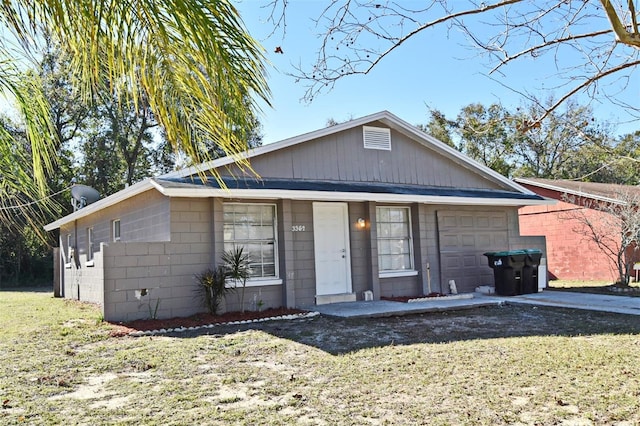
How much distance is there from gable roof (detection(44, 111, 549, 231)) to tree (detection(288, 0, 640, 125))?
14.4ft

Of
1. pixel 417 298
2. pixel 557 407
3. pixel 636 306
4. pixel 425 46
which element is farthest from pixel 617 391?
pixel 417 298

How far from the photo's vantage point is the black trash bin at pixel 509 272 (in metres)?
12.0

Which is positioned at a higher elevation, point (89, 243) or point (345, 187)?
point (345, 187)

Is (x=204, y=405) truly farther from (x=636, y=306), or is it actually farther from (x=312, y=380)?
(x=636, y=306)

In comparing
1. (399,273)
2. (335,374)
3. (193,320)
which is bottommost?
(335,374)

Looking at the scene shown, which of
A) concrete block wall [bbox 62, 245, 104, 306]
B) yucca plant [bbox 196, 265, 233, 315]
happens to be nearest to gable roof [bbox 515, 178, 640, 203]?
yucca plant [bbox 196, 265, 233, 315]

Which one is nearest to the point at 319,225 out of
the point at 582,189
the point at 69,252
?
the point at 69,252

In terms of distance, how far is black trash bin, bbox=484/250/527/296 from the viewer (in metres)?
12.0

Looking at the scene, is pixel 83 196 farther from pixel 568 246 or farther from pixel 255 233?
pixel 568 246

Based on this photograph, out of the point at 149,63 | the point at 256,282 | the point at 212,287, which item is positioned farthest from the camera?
the point at 256,282

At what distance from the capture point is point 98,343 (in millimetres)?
7445

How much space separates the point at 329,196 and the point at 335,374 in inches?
219

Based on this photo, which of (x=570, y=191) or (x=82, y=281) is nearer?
(x=82, y=281)

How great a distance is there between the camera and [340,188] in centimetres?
1105
